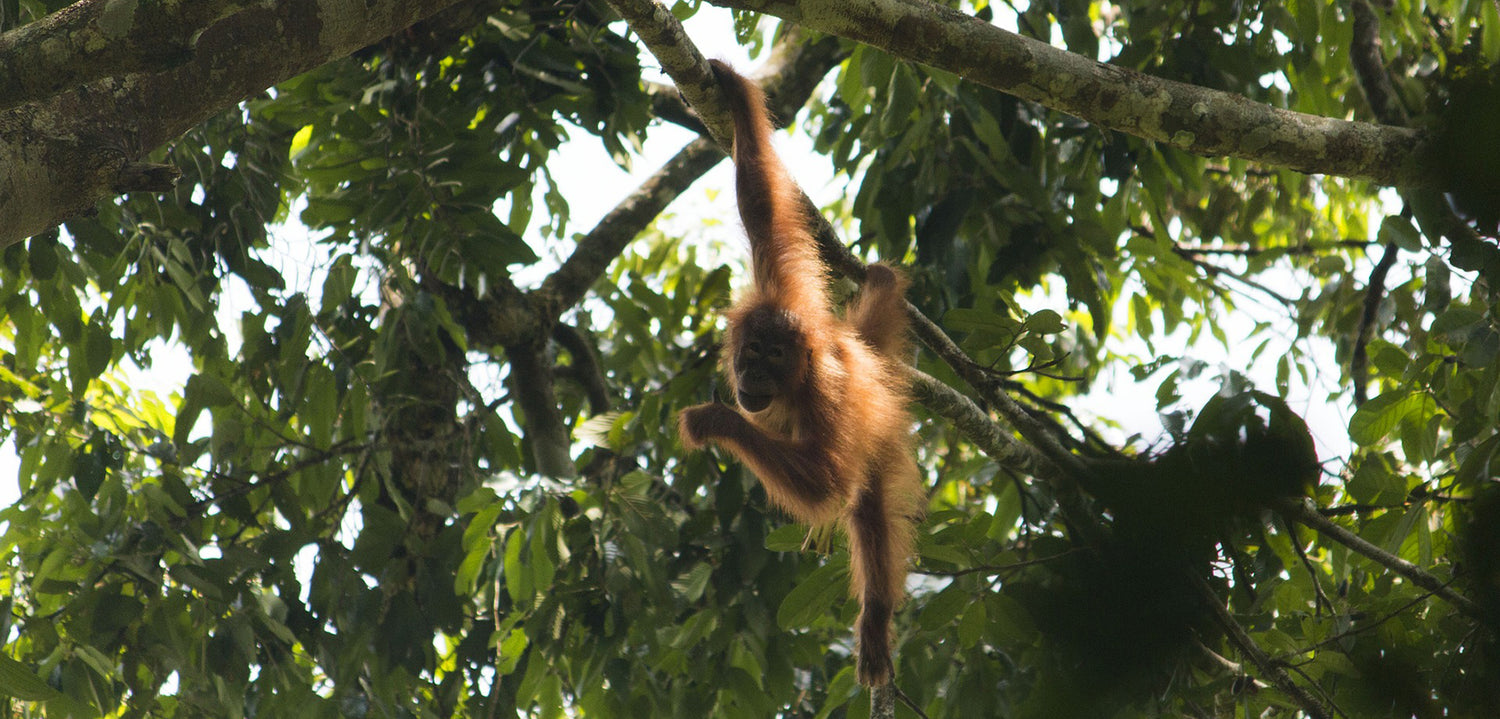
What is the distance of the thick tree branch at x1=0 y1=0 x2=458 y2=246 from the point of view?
8.17ft

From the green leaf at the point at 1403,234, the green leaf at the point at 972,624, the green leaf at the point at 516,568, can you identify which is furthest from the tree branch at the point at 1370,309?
the green leaf at the point at 516,568

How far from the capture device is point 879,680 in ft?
13.6

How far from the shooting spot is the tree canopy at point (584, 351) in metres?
3.31

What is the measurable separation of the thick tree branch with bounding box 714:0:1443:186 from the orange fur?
1.08 metres

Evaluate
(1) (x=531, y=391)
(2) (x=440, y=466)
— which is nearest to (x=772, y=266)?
(1) (x=531, y=391)

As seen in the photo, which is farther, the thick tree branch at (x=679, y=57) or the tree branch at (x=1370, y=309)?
the tree branch at (x=1370, y=309)

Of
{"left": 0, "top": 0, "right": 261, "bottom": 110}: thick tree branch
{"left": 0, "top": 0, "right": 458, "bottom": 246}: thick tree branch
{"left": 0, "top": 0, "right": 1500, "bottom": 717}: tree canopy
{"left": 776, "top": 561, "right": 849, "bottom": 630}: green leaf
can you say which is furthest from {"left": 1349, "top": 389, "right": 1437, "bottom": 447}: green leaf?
{"left": 0, "top": 0, "right": 261, "bottom": 110}: thick tree branch

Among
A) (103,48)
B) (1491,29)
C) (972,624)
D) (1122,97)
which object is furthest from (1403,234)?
(103,48)

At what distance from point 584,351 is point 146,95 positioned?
166 inches

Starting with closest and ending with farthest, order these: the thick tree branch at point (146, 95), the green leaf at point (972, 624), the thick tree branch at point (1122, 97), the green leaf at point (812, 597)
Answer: the thick tree branch at point (146, 95) < the thick tree branch at point (1122, 97) < the green leaf at point (972, 624) < the green leaf at point (812, 597)

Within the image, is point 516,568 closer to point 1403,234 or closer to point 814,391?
point 814,391

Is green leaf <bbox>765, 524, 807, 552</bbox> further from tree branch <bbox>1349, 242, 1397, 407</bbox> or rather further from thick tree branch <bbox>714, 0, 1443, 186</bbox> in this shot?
tree branch <bbox>1349, 242, 1397, 407</bbox>

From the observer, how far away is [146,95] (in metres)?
2.82

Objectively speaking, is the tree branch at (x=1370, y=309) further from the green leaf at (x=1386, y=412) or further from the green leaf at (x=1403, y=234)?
the green leaf at (x=1403, y=234)
